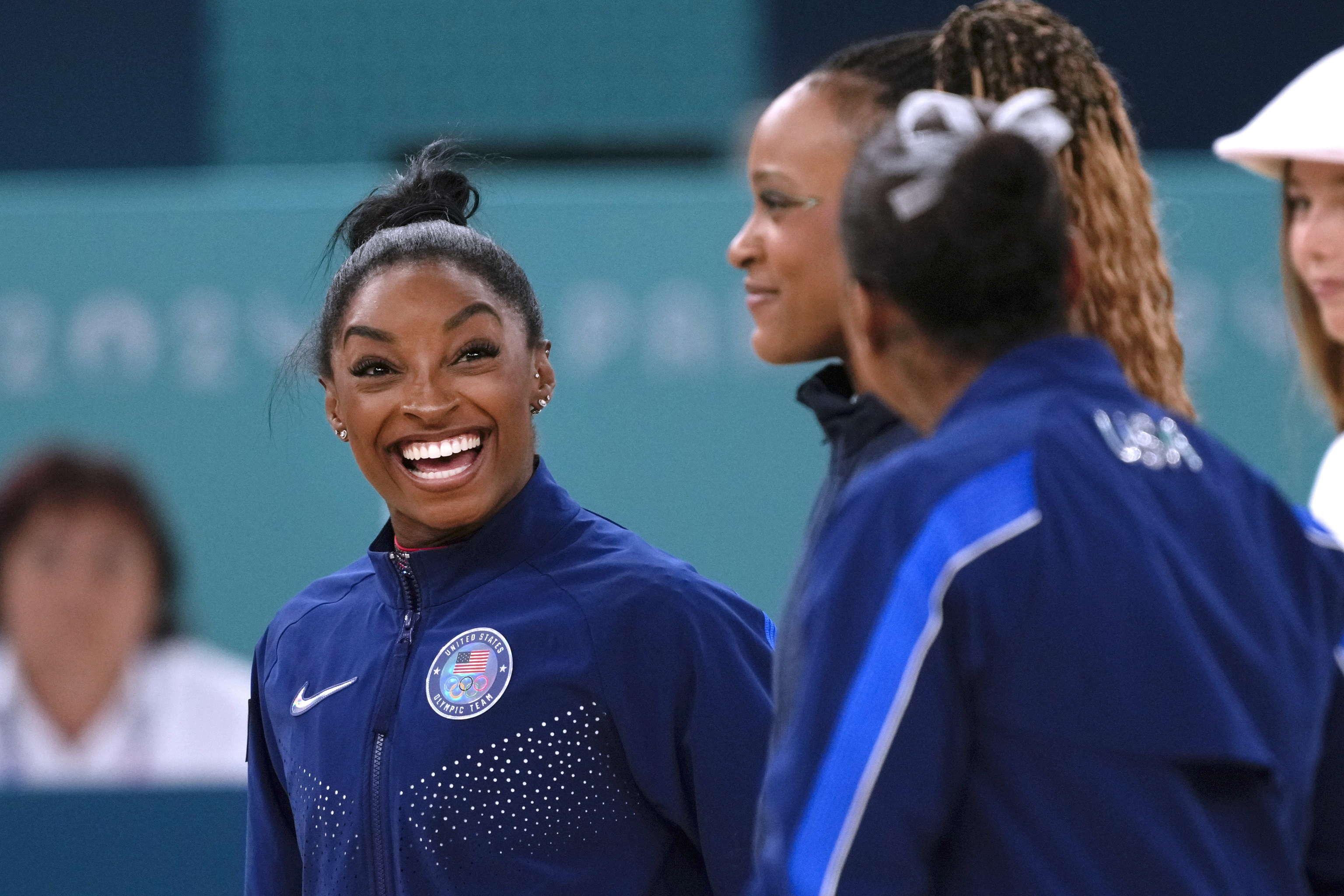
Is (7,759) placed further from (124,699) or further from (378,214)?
(378,214)

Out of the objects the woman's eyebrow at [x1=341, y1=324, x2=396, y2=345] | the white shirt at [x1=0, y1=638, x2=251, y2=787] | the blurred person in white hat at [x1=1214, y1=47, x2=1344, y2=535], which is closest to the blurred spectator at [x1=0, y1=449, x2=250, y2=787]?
the white shirt at [x1=0, y1=638, x2=251, y2=787]

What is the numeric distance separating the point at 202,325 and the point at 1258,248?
2.72m

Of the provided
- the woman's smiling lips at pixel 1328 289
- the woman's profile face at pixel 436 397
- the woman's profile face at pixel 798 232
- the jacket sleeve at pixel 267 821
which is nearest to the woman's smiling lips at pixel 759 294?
the woman's profile face at pixel 798 232

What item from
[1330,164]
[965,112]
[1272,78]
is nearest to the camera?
[965,112]

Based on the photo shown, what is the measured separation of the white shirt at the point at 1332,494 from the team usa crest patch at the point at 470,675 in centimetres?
81

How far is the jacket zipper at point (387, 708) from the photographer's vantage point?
1.62 m

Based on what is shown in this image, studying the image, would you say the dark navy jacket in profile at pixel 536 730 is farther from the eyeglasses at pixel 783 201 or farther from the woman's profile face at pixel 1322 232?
the woman's profile face at pixel 1322 232

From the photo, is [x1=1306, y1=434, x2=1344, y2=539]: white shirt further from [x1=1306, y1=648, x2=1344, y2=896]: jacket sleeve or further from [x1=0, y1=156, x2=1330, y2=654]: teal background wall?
[x1=0, y1=156, x2=1330, y2=654]: teal background wall

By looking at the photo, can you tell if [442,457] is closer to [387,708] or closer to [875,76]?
[387,708]

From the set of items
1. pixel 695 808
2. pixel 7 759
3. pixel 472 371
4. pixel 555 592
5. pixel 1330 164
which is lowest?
pixel 7 759

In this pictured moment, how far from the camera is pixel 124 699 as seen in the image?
4.25 m

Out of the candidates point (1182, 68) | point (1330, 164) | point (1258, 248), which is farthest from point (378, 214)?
point (1182, 68)

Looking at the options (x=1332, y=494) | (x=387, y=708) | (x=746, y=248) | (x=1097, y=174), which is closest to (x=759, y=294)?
(x=746, y=248)

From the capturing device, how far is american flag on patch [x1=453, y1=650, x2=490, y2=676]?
5.49 feet
